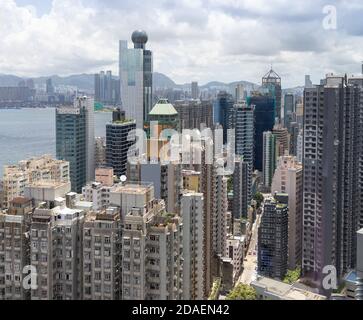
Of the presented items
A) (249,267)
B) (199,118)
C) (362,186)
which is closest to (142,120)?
(199,118)

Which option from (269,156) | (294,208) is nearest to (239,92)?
(269,156)

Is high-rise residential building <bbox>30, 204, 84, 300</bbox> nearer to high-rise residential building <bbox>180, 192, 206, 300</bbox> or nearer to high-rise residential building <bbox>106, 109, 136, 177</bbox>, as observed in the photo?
high-rise residential building <bbox>180, 192, 206, 300</bbox>

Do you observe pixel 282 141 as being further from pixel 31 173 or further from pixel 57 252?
pixel 57 252

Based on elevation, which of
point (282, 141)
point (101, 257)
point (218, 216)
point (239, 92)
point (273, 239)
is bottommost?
point (273, 239)

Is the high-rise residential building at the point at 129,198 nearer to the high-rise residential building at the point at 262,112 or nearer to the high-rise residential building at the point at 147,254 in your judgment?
the high-rise residential building at the point at 147,254

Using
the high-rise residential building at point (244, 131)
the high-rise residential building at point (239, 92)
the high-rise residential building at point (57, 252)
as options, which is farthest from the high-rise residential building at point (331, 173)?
the high-rise residential building at point (57, 252)
